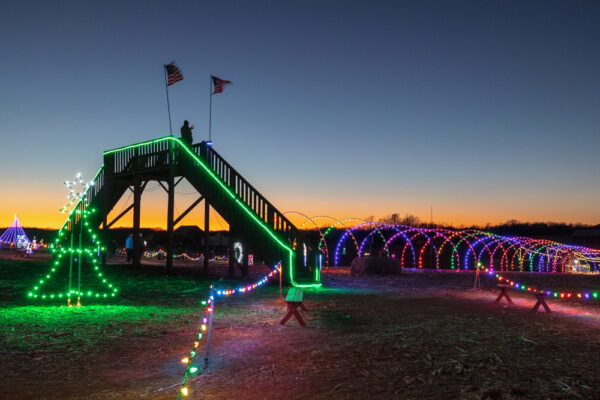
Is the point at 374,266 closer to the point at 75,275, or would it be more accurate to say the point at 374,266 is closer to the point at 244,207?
the point at 244,207

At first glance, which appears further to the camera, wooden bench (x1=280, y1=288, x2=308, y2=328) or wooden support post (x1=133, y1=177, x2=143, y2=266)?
wooden support post (x1=133, y1=177, x2=143, y2=266)

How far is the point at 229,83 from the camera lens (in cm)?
2442

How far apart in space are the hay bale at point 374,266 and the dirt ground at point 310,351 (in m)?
11.7

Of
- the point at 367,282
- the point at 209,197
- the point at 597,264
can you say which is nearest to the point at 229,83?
the point at 209,197

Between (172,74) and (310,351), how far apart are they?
18.7 m

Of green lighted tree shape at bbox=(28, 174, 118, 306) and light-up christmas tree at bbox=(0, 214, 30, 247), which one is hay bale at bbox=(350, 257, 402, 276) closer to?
green lighted tree shape at bbox=(28, 174, 118, 306)

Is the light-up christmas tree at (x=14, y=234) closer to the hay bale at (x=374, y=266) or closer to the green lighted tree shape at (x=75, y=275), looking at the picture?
the green lighted tree shape at (x=75, y=275)

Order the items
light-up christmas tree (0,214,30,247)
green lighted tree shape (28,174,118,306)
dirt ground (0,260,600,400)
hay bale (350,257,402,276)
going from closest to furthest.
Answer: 1. dirt ground (0,260,600,400)
2. green lighted tree shape (28,174,118,306)
3. hay bale (350,257,402,276)
4. light-up christmas tree (0,214,30,247)

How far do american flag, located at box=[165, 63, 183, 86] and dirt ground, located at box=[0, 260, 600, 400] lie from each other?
1226 centimetres

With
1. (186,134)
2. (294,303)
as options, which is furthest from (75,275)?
(294,303)

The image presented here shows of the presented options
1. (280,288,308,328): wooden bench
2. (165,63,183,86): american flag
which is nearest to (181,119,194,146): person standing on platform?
(165,63,183,86): american flag

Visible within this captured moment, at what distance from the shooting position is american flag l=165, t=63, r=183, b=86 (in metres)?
23.5

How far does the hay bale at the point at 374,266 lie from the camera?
25.9m

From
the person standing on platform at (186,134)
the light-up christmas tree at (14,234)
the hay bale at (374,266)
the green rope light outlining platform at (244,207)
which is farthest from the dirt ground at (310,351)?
the light-up christmas tree at (14,234)
